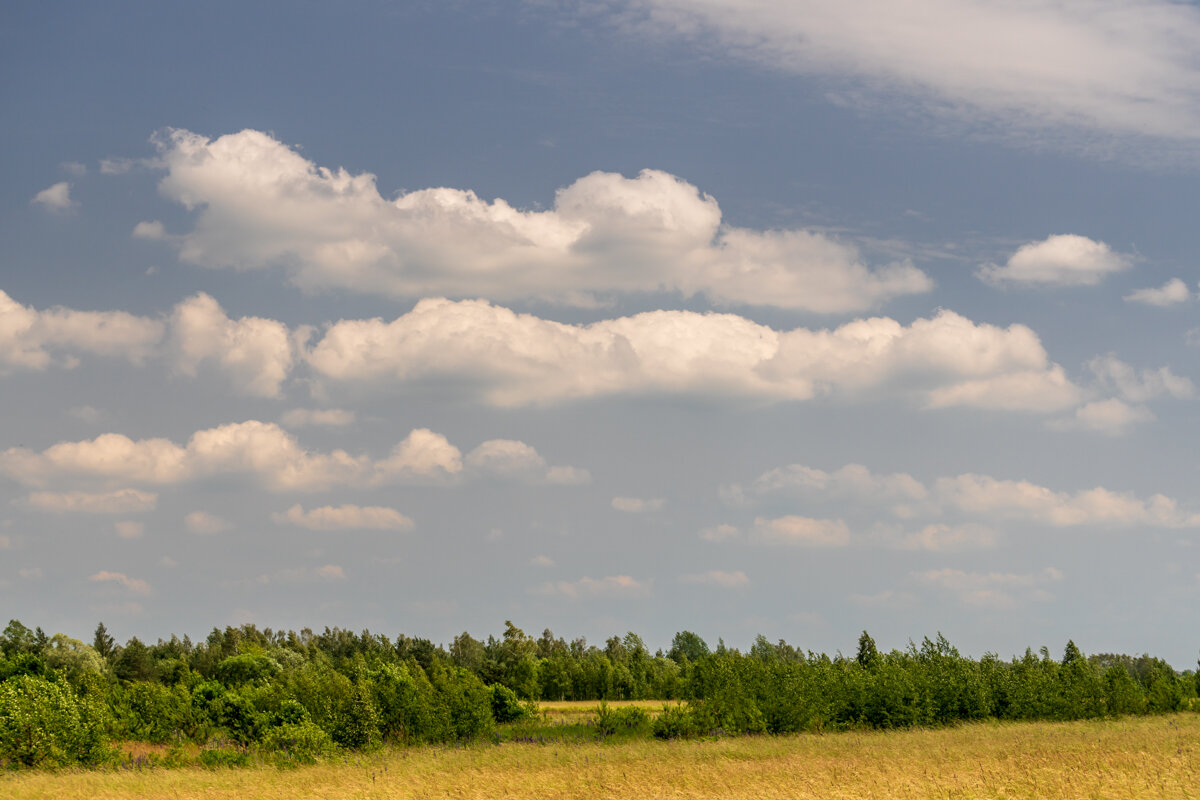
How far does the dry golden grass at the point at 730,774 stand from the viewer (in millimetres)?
27406

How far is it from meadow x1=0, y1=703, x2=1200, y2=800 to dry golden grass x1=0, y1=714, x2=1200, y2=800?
0.19 feet

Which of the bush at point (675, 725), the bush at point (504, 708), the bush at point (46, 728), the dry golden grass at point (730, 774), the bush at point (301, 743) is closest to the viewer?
the dry golden grass at point (730, 774)

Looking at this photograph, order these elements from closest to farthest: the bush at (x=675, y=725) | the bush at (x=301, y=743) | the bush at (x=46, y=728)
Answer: the bush at (x=46, y=728) → the bush at (x=301, y=743) → the bush at (x=675, y=725)

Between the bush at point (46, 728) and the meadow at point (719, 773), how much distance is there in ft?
5.67

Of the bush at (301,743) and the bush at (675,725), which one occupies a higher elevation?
the bush at (301,743)

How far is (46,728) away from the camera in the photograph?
40.8 meters

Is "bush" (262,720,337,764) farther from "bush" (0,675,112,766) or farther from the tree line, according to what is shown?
"bush" (0,675,112,766)

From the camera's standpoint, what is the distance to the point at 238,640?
165 meters

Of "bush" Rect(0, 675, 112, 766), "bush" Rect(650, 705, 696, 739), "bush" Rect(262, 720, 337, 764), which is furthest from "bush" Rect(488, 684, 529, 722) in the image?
"bush" Rect(0, 675, 112, 766)

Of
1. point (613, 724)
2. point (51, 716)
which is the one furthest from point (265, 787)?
point (613, 724)

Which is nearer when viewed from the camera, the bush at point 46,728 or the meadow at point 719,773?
the meadow at point 719,773

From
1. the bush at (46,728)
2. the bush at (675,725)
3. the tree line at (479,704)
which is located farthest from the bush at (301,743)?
the bush at (675,725)

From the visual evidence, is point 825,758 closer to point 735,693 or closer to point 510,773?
point 510,773

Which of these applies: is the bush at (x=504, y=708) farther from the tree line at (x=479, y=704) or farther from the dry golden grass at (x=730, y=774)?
the dry golden grass at (x=730, y=774)
